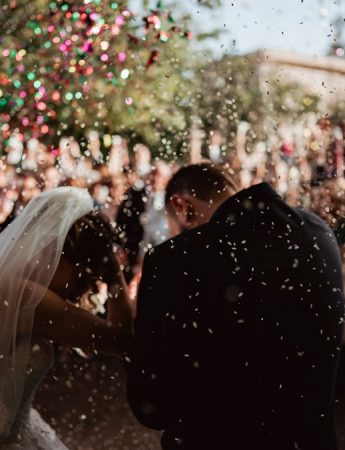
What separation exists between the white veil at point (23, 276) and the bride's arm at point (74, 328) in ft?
0.14

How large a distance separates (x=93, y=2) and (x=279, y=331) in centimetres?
635

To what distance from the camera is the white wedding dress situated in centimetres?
300

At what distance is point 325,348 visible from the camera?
2.33 metres

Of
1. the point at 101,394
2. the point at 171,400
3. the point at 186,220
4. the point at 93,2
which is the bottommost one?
the point at 101,394

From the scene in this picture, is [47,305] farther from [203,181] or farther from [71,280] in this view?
[203,181]

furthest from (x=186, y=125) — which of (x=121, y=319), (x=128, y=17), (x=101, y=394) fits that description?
(x=121, y=319)

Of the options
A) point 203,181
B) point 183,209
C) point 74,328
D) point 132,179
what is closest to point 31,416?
point 74,328

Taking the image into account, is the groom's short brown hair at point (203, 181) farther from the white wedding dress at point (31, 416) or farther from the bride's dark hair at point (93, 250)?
the white wedding dress at point (31, 416)

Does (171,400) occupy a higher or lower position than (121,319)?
higher

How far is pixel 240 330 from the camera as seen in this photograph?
223cm

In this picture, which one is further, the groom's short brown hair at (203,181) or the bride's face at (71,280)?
the bride's face at (71,280)

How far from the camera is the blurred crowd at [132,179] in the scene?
688 centimetres

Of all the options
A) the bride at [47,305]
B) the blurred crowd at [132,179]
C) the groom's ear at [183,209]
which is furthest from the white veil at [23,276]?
the groom's ear at [183,209]

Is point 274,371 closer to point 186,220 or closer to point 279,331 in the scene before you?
point 279,331
